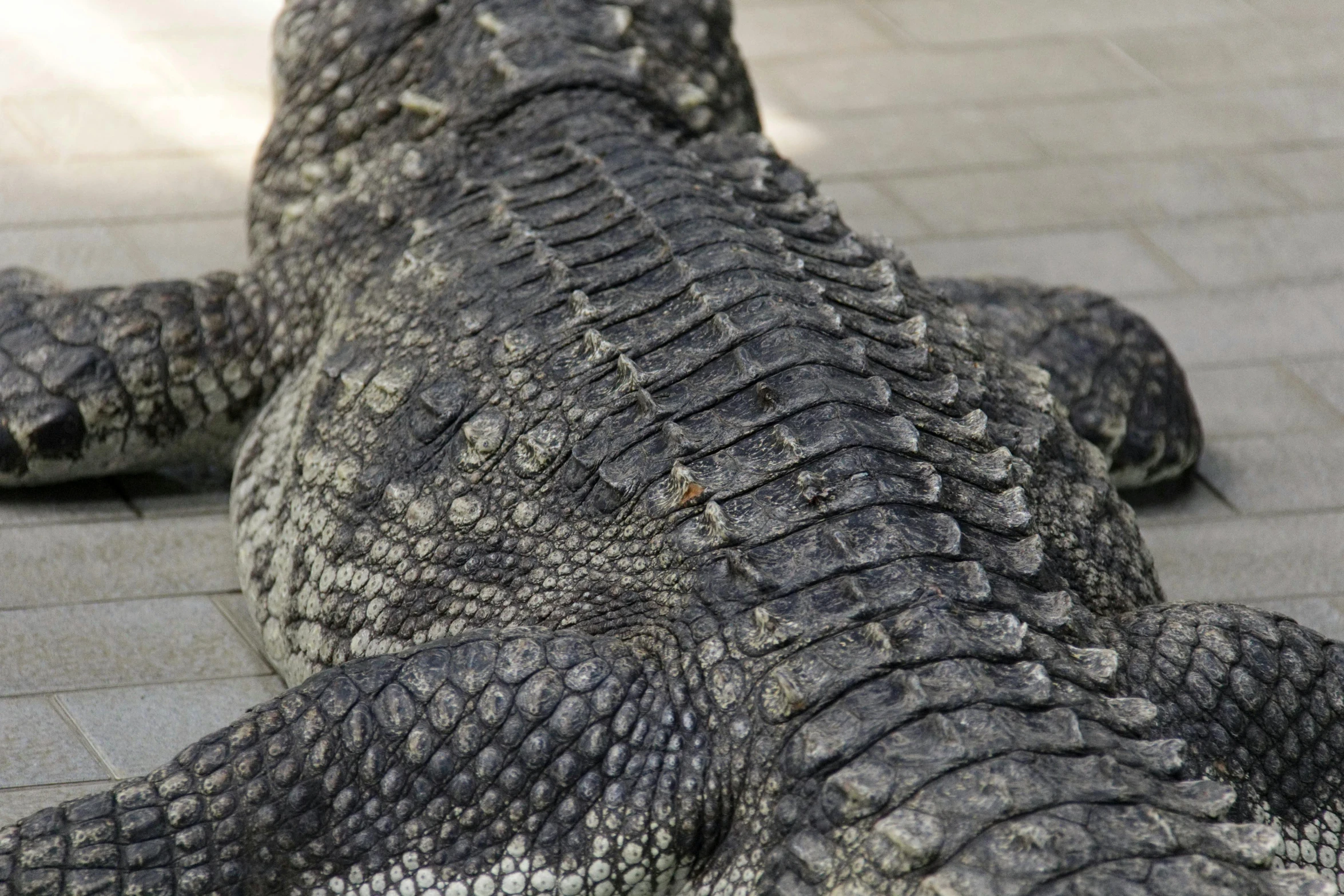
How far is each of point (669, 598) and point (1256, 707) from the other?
0.86 m

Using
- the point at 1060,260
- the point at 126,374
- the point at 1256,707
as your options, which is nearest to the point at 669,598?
the point at 1256,707

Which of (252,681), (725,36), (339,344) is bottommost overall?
(252,681)

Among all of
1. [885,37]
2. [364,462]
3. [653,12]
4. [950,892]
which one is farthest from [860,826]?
[885,37]

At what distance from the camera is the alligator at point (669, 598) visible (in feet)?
6.16

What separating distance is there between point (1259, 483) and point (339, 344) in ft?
7.56

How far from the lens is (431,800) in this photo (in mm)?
2055

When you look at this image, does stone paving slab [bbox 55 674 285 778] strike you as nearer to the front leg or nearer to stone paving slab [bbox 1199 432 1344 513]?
the front leg

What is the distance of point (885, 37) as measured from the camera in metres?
6.09

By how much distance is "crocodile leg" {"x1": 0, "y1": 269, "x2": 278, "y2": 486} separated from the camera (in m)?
3.28

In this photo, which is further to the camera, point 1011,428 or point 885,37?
point 885,37

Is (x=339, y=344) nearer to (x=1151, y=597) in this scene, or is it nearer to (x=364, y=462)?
(x=364, y=462)


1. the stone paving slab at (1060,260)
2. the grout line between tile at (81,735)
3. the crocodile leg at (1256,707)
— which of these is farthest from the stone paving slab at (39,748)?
the stone paving slab at (1060,260)

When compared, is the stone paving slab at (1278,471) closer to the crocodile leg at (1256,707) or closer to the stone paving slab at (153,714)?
the crocodile leg at (1256,707)

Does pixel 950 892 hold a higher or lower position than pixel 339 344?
higher
